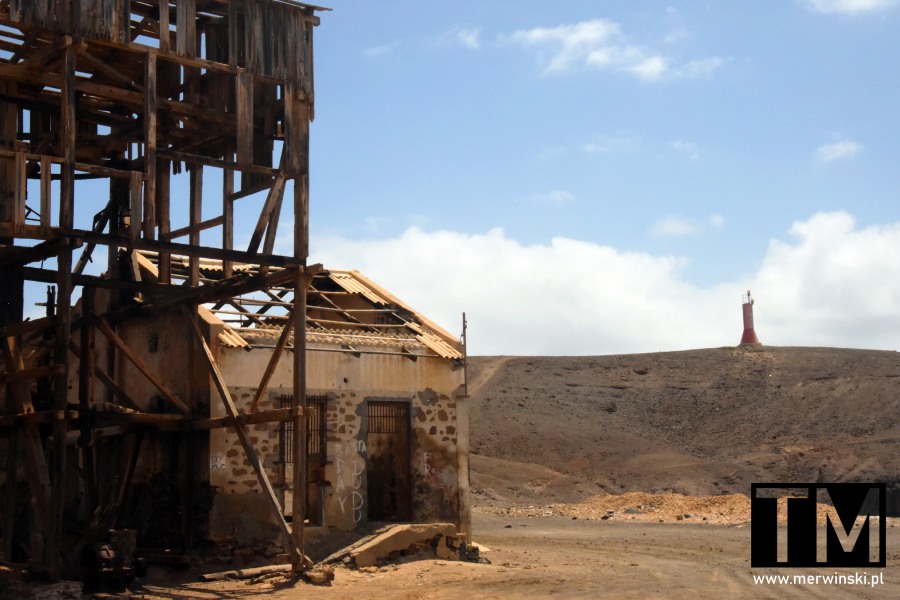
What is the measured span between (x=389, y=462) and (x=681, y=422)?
40068 mm

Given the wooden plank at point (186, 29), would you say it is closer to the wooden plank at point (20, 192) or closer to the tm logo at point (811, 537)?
the wooden plank at point (20, 192)

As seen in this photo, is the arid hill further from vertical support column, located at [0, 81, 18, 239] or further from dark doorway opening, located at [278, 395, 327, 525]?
vertical support column, located at [0, 81, 18, 239]

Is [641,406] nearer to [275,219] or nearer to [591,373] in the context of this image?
[591,373]

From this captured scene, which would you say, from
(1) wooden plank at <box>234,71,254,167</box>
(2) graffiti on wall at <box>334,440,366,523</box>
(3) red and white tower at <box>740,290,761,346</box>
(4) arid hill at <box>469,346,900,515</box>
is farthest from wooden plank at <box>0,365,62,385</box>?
(3) red and white tower at <box>740,290,761,346</box>

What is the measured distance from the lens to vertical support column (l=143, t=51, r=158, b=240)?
16562 millimetres

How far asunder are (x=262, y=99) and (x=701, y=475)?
112ft

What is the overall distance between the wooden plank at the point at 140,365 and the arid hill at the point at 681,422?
2507cm

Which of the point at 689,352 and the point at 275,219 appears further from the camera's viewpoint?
the point at 689,352

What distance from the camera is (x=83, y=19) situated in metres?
16.4

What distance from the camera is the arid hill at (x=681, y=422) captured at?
47094mm

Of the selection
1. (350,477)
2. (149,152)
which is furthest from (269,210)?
(350,477)

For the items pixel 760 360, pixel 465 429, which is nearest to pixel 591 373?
pixel 760 360

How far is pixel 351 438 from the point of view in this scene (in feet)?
67.5

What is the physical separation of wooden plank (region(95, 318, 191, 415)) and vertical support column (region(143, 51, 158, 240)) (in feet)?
7.94
